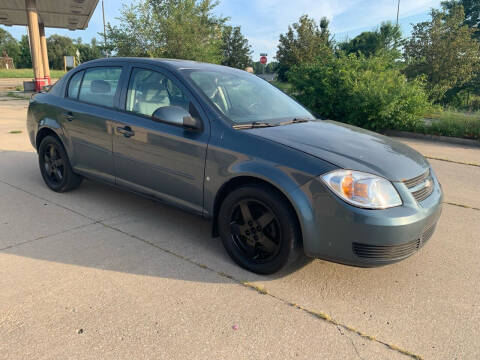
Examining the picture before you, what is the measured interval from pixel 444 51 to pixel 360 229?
1946cm

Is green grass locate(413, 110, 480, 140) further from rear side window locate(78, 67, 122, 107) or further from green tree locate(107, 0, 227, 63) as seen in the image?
green tree locate(107, 0, 227, 63)

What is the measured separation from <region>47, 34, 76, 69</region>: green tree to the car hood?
284 ft

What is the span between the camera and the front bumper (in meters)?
2.46

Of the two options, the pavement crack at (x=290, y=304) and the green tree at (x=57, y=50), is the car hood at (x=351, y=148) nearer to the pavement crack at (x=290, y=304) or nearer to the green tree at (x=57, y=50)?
the pavement crack at (x=290, y=304)

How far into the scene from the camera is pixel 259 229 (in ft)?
9.45

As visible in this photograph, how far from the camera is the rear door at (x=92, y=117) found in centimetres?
389

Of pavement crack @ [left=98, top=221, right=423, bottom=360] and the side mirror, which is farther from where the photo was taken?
the side mirror

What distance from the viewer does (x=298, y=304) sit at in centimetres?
259

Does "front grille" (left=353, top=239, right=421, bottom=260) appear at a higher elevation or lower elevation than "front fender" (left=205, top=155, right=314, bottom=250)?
lower

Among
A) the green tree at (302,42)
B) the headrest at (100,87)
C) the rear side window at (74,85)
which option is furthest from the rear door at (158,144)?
the green tree at (302,42)

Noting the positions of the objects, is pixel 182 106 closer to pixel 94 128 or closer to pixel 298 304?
pixel 94 128

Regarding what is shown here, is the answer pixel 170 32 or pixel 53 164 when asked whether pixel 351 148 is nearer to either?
pixel 53 164

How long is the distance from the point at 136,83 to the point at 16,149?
470cm

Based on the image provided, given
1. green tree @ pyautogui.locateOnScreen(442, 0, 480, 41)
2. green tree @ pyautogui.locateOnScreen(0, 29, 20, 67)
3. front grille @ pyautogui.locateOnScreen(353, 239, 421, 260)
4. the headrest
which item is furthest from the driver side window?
green tree @ pyautogui.locateOnScreen(0, 29, 20, 67)
